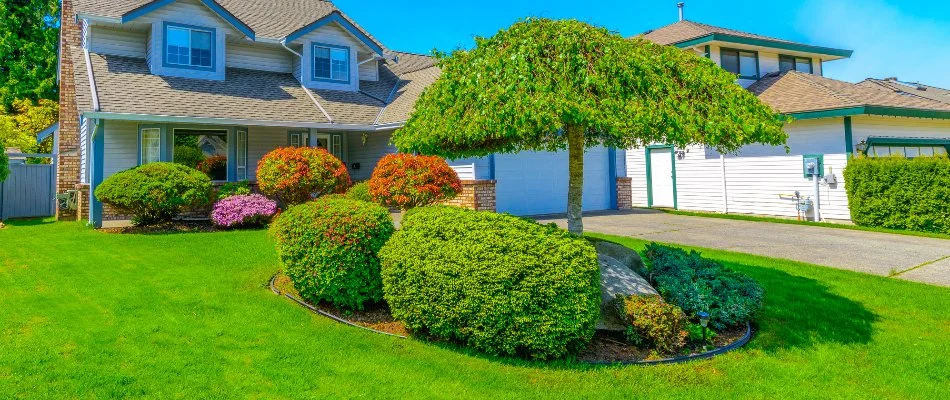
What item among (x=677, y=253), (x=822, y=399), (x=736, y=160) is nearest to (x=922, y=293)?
(x=677, y=253)

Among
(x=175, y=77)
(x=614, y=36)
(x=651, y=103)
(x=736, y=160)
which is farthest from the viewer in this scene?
(x=736, y=160)

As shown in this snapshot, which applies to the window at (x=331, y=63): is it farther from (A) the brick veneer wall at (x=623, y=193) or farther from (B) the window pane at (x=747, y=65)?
(B) the window pane at (x=747, y=65)

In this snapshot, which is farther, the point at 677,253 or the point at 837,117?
the point at 837,117

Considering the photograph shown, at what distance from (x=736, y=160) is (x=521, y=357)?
15.0 m

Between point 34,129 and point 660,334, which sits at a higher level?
point 34,129

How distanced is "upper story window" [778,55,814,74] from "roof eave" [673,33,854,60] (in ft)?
1.43

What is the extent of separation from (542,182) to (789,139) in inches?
293

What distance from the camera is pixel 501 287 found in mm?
4574

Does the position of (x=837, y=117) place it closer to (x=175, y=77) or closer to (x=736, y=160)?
(x=736, y=160)

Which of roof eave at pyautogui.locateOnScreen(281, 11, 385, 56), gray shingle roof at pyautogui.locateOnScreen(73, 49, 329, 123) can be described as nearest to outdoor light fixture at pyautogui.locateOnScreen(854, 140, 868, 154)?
gray shingle roof at pyautogui.locateOnScreen(73, 49, 329, 123)

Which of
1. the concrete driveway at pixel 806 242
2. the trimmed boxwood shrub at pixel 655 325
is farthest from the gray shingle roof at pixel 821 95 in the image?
the trimmed boxwood shrub at pixel 655 325

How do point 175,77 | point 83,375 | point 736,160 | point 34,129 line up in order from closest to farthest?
point 83,375, point 175,77, point 736,160, point 34,129

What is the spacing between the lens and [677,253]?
6.82m

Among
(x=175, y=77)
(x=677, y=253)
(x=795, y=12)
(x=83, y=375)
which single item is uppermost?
(x=795, y=12)
